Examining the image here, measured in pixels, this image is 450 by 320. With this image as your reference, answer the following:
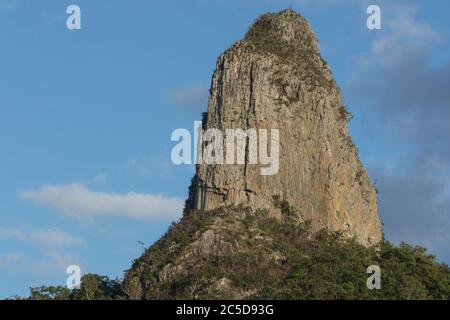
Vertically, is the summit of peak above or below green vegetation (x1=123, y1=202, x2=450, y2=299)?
above

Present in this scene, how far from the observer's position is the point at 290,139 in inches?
4018

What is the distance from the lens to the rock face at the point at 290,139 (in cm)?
10100

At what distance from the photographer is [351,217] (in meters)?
104

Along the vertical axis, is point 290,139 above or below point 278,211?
above

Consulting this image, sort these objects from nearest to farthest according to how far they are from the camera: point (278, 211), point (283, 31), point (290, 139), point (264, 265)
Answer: point (264, 265)
point (278, 211)
point (290, 139)
point (283, 31)

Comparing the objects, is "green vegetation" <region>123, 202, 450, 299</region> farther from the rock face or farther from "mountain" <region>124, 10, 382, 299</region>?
the rock face

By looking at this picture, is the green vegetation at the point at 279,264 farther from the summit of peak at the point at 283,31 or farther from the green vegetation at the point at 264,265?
the summit of peak at the point at 283,31

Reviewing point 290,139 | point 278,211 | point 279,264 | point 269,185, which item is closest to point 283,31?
point 290,139

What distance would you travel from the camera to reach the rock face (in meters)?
101

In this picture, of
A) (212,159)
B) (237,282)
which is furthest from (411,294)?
(212,159)

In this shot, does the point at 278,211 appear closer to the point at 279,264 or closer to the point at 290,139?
the point at 290,139

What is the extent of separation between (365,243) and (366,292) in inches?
525

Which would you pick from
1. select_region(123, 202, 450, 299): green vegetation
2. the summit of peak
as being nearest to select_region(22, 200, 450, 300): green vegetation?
select_region(123, 202, 450, 299): green vegetation

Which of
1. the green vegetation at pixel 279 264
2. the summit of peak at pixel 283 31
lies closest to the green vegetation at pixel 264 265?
the green vegetation at pixel 279 264
